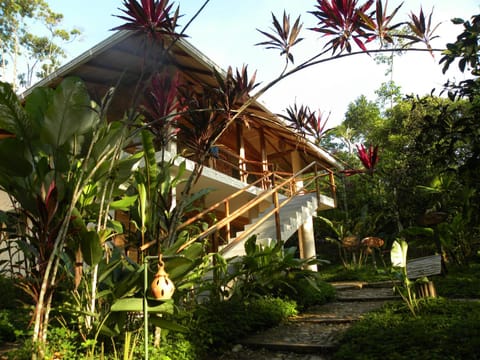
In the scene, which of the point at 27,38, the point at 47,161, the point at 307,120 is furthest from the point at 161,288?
the point at 27,38

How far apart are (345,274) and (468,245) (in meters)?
3.58

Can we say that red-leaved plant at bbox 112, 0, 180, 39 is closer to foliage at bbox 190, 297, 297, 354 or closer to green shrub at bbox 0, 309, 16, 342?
foliage at bbox 190, 297, 297, 354

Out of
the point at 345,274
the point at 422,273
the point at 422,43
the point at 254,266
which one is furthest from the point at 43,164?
the point at 345,274

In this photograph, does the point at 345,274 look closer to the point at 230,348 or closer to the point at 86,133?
the point at 230,348

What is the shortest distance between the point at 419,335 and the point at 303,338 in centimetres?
110

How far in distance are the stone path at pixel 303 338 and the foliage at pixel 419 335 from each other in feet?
0.78

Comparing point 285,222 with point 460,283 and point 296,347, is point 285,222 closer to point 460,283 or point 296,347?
point 460,283

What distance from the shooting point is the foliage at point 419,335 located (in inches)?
112

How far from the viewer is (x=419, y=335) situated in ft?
10.4

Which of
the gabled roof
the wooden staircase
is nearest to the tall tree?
the gabled roof

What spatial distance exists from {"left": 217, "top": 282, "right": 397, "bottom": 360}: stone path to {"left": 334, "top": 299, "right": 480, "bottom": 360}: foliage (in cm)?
24

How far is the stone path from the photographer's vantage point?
3434 millimetres

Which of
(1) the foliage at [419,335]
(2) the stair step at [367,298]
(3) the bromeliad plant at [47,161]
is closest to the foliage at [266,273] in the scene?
(2) the stair step at [367,298]

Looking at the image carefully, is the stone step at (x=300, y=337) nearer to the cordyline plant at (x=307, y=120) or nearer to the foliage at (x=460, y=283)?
the foliage at (x=460, y=283)
